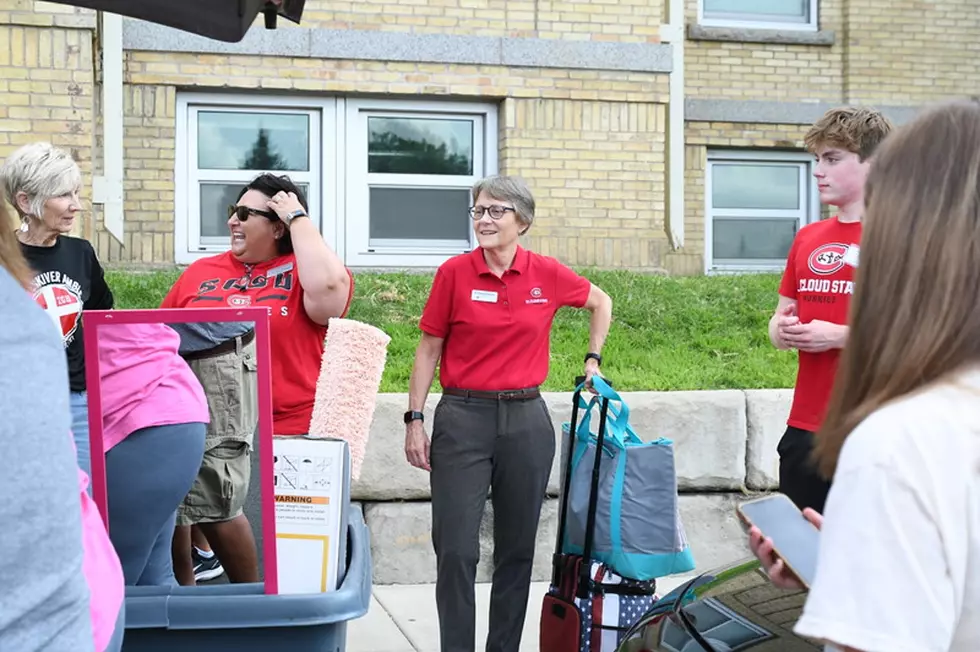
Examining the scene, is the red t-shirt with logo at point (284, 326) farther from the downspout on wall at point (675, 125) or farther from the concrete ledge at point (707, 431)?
the downspout on wall at point (675, 125)

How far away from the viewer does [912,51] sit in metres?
11.5

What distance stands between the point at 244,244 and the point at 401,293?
4101 mm

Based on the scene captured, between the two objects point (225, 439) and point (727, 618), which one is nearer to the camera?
point (727, 618)

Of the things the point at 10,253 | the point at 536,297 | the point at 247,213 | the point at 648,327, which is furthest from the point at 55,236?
the point at 648,327

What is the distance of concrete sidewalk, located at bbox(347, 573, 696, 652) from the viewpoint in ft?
15.9

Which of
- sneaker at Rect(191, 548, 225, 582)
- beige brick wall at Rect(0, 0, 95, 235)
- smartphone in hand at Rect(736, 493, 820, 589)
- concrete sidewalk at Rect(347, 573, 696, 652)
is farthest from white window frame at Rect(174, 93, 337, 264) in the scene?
smartphone in hand at Rect(736, 493, 820, 589)

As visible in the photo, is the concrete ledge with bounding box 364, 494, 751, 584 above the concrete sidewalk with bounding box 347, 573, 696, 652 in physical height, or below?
above

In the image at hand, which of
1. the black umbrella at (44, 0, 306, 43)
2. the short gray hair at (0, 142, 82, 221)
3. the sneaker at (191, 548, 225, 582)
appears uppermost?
the black umbrella at (44, 0, 306, 43)

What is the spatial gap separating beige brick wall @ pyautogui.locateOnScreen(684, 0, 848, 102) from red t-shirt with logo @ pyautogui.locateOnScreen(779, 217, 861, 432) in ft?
25.7

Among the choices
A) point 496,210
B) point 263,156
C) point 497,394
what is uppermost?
point 263,156

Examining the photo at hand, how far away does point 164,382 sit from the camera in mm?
2754

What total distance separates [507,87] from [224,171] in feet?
8.45

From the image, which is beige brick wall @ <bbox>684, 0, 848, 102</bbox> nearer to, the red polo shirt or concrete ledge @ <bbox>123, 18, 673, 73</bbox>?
concrete ledge @ <bbox>123, 18, 673, 73</bbox>

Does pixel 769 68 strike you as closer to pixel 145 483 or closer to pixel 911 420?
pixel 145 483
